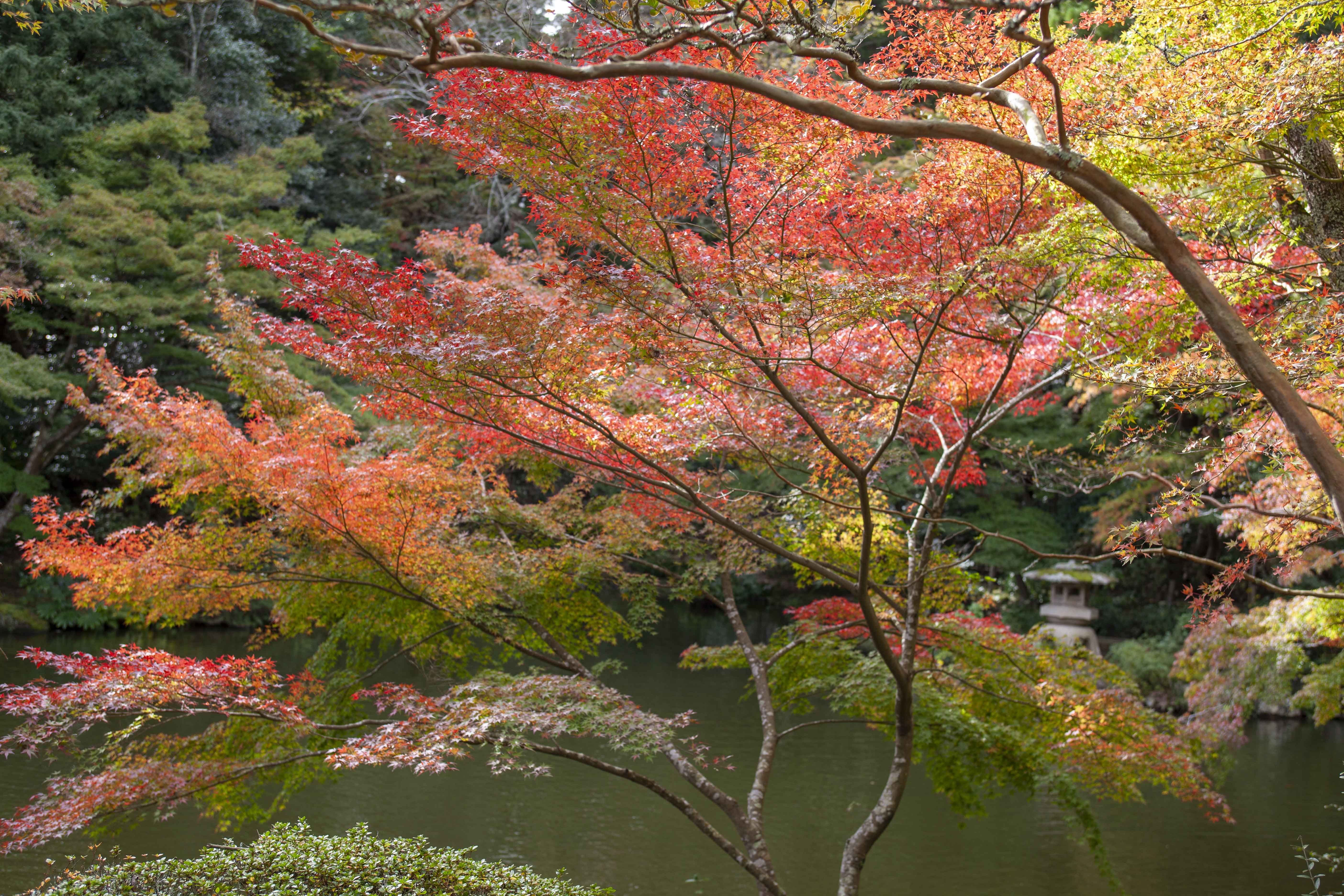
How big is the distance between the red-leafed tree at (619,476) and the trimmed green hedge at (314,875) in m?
0.40

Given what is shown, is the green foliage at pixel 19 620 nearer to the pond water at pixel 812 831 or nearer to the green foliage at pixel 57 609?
the green foliage at pixel 57 609

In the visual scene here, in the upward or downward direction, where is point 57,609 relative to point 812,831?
upward

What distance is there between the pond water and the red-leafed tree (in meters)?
0.47

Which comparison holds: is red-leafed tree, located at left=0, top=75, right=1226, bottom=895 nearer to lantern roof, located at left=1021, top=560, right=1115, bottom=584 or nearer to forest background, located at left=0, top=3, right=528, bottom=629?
forest background, located at left=0, top=3, right=528, bottom=629

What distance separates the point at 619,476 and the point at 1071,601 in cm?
1030

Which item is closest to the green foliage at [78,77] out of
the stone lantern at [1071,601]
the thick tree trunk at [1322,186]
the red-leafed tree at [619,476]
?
the red-leafed tree at [619,476]

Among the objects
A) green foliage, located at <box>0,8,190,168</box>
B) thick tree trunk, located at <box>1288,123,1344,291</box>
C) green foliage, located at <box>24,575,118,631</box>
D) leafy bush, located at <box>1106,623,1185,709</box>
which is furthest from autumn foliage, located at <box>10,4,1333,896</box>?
green foliage, located at <box>0,8,190,168</box>

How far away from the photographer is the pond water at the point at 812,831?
604 centimetres

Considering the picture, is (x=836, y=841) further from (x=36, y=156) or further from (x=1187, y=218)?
(x=36, y=156)

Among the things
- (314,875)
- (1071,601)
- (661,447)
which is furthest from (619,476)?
(1071,601)

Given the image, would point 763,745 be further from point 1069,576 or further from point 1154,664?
point 1154,664

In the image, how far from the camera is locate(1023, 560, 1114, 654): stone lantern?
12344 mm

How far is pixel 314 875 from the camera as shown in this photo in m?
3.43

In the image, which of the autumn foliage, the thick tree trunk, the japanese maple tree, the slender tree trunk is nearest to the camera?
the japanese maple tree
